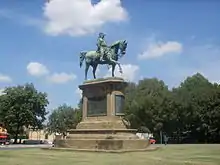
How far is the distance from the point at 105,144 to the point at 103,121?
9.81 ft

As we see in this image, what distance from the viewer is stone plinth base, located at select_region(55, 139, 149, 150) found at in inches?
1069

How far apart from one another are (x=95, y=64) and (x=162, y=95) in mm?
38256

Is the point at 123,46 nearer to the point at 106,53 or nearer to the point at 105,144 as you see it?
the point at 106,53

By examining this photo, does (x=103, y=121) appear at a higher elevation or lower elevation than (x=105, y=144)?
higher

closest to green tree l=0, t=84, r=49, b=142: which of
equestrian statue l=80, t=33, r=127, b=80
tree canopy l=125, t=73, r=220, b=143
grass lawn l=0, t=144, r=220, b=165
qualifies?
tree canopy l=125, t=73, r=220, b=143

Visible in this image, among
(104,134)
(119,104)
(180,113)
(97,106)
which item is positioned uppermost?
(180,113)

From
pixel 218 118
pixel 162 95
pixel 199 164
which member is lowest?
pixel 199 164

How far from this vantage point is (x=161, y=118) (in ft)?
222

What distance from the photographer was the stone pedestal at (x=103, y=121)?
2838cm

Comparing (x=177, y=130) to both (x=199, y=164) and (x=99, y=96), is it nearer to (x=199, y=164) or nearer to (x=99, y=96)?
(x=99, y=96)

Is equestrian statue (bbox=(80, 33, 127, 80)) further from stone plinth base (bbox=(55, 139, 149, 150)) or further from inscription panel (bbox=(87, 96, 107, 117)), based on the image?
stone plinth base (bbox=(55, 139, 149, 150))

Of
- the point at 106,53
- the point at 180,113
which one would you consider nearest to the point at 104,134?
the point at 106,53

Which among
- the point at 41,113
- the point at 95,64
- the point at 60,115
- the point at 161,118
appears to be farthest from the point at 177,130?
the point at 95,64

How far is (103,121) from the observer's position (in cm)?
3019
